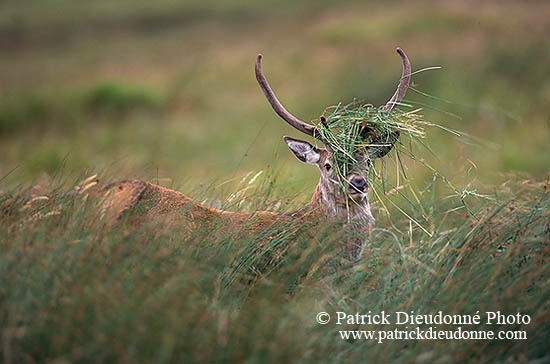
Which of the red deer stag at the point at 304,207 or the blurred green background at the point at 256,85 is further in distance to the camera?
the blurred green background at the point at 256,85

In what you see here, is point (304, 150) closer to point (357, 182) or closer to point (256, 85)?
point (357, 182)

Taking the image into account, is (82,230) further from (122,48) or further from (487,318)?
(122,48)

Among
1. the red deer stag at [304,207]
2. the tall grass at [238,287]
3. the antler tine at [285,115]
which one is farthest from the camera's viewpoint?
the antler tine at [285,115]

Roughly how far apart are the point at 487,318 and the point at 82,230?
7.69ft

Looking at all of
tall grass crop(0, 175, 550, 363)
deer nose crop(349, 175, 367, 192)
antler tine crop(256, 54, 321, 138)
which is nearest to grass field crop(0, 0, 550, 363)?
tall grass crop(0, 175, 550, 363)

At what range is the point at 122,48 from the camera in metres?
26.4

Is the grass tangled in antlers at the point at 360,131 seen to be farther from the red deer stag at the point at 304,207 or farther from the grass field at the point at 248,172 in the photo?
the grass field at the point at 248,172

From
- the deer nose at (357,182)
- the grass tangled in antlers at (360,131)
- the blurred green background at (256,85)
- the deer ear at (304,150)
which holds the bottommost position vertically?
the blurred green background at (256,85)

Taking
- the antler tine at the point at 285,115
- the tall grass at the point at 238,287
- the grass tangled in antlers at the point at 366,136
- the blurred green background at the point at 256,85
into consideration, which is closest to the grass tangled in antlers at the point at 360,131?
the grass tangled in antlers at the point at 366,136

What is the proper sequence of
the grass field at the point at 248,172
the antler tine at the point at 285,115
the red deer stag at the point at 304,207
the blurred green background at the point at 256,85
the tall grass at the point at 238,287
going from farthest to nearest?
the blurred green background at the point at 256,85 < the antler tine at the point at 285,115 < the red deer stag at the point at 304,207 < the grass field at the point at 248,172 < the tall grass at the point at 238,287

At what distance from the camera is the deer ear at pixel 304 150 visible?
5066 millimetres

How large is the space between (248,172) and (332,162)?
285cm

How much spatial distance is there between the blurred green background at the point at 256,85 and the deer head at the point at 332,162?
254 inches

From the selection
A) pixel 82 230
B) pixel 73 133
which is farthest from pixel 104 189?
pixel 73 133
